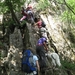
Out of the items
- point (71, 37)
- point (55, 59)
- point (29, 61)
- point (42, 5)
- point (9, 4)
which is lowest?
point (55, 59)

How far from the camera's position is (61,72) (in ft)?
35.6

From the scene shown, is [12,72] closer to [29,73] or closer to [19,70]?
[19,70]

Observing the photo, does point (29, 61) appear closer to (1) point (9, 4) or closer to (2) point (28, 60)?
(2) point (28, 60)

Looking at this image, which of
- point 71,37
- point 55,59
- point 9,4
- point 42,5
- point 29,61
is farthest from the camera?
point 42,5

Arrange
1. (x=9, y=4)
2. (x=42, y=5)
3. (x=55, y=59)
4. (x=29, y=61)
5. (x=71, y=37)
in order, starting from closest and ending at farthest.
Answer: (x=29, y=61) → (x=55, y=59) → (x=9, y=4) → (x=71, y=37) → (x=42, y=5)

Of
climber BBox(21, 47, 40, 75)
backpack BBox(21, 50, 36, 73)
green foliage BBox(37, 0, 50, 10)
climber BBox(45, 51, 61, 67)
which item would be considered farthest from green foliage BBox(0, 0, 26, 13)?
green foliage BBox(37, 0, 50, 10)

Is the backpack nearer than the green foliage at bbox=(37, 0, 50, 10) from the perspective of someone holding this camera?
Yes

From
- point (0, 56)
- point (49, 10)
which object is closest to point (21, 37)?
point (0, 56)

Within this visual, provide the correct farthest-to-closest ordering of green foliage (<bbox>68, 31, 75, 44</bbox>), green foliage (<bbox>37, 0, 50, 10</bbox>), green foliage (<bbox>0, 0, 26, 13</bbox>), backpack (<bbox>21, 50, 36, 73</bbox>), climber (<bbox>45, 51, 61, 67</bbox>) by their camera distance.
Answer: green foliage (<bbox>37, 0, 50, 10</bbox>) → green foliage (<bbox>68, 31, 75, 44</bbox>) → green foliage (<bbox>0, 0, 26, 13</bbox>) → climber (<bbox>45, 51, 61, 67</bbox>) → backpack (<bbox>21, 50, 36, 73</bbox>)

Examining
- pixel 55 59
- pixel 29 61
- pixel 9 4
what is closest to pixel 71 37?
pixel 9 4

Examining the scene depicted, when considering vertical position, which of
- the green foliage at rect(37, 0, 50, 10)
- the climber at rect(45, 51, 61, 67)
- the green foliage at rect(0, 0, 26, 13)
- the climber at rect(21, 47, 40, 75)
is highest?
the green foliage at rect(37, 0, 50, 10)

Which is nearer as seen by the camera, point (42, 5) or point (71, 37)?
point (71, 37)

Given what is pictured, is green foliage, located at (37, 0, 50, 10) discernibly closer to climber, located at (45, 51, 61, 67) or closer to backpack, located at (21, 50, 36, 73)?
climber, located at (45, 51, 61, 67)

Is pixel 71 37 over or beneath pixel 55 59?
over
